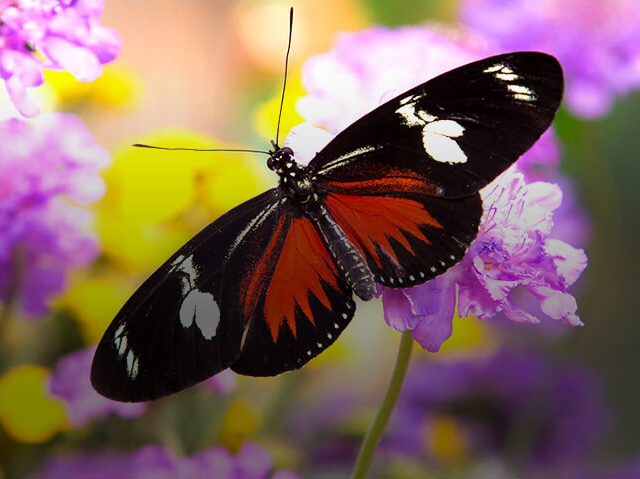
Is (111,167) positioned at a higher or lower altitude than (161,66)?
lower

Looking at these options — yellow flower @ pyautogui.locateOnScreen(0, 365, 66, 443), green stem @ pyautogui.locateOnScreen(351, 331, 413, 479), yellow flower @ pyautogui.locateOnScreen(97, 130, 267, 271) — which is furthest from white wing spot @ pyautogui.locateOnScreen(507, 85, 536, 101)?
yellow flower @ pyautogui.locateOnScreen(0, 365, 66, 443)

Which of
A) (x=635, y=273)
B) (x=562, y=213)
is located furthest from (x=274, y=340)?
(x=635, y=273)

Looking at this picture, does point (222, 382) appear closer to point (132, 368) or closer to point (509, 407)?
point (132, 368)

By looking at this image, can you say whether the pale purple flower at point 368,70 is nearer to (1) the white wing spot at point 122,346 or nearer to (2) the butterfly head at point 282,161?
(2) the butterfly head at point 282,161

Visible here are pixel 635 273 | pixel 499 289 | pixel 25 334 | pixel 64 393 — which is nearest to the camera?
pixel 499 289

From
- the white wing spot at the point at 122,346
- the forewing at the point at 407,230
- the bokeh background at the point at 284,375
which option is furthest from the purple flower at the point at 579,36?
the white wing spot at the point at 122,346

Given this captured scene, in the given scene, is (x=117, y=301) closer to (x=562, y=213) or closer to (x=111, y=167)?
(x=111, y=167)

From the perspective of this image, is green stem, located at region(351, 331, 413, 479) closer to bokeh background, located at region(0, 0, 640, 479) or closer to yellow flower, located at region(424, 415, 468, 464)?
bokeh background, located at region(0, 0, 640, 479)
